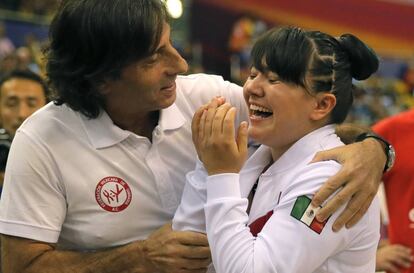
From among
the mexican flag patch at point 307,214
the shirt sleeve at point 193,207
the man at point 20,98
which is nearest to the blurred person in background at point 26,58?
the man at point 20,98

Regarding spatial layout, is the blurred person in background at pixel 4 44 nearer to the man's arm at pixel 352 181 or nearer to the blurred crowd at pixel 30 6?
the blurred crowd at pixel 30 6

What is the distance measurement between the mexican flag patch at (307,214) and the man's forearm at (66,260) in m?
0.44

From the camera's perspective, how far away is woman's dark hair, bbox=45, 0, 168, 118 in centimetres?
167

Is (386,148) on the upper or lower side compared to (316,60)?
lower

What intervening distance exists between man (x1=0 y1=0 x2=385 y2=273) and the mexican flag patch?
0.21 meters

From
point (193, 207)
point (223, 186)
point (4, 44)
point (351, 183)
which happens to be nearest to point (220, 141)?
point (223, 186)

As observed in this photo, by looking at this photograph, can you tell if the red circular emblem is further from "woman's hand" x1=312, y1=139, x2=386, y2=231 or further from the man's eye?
"woman's hand" x1=312, y1=139, x2=386, y2=231

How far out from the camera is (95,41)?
5.53 ft

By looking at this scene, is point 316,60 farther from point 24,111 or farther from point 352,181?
point 24,111

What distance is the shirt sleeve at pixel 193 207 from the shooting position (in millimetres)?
1637

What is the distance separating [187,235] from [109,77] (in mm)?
459

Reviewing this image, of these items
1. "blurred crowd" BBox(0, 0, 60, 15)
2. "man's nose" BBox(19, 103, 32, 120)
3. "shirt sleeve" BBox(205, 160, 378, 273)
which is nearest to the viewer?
"shirt sleeve" BBox(205, 160, 378, 273)

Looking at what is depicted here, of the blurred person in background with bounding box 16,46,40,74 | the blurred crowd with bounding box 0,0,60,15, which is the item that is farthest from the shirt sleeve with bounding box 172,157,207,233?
the blurred crowd with bounding box 0,0,60,15

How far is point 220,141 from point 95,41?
427 mm
